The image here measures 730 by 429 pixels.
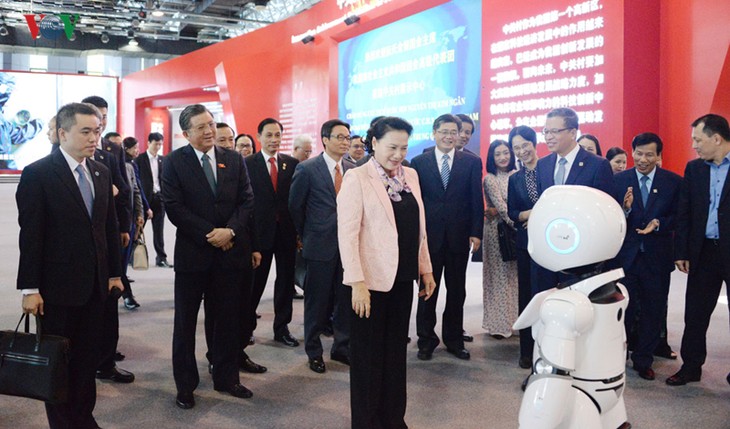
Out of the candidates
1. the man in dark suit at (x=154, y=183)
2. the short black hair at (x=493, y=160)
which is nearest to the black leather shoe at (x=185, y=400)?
the short black hair at (x=493, y=160)

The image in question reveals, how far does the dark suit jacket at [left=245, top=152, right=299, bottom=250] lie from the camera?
13.6 feet

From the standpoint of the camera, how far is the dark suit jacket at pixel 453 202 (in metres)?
3.86

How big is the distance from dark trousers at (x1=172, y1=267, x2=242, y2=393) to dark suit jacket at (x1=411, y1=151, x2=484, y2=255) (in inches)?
49.9

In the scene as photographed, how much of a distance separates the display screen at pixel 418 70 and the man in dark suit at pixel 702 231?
4.88 meters

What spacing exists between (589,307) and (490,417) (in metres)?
1.23

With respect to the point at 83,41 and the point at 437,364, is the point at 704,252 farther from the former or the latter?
the point at 83,41

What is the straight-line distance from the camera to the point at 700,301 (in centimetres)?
340

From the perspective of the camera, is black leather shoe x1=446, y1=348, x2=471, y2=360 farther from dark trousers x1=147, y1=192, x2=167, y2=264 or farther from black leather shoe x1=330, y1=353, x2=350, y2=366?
dark trousers x1=147, y1=192, x2=167, y2=264

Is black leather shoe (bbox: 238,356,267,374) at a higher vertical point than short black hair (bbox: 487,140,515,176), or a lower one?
lower

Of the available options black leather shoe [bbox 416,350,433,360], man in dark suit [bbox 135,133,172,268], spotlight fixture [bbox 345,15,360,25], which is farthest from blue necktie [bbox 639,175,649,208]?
spotlight fixture [bbox 345,15,360,25]

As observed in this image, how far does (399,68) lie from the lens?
9820 millimetres

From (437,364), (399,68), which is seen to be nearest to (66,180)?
(437,364)

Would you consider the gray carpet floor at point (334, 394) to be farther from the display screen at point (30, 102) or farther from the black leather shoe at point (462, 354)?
the display screen at point (30, 102)

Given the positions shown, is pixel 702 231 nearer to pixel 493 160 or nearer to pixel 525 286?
pixel 525 286
